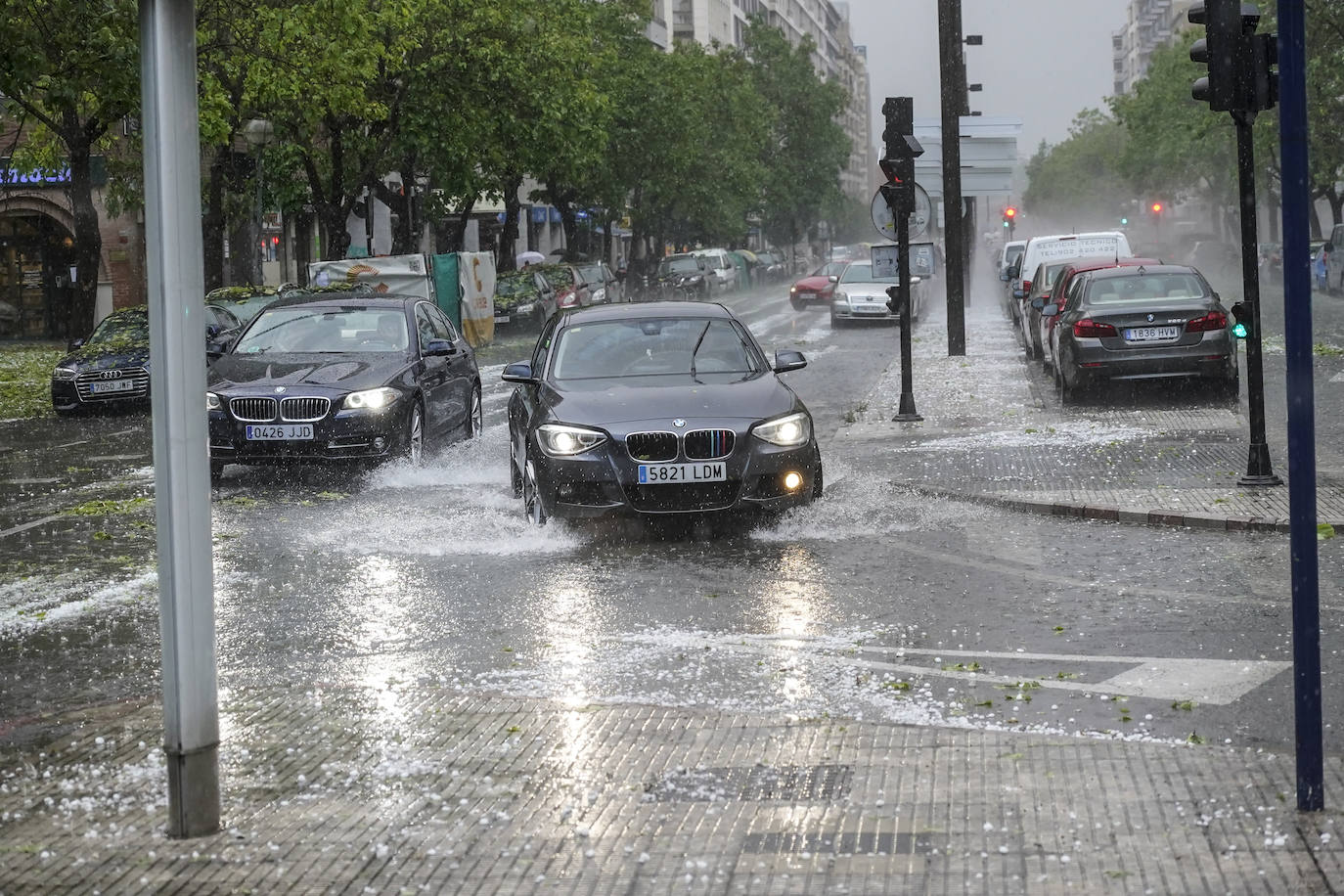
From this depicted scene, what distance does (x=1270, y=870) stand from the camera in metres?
4.64

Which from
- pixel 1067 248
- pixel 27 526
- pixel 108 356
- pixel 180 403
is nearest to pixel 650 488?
pixel 27 526

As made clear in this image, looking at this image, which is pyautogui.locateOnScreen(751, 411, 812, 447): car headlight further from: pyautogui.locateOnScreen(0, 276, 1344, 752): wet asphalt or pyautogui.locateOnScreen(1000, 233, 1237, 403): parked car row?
pyautogui.locateOnScreen(1000, 233, 1237, 403): parked car row

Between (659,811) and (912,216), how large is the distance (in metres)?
15.3

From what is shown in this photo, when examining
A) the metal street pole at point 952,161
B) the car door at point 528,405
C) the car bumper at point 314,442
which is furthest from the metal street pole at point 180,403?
the metal street pole at point 952,161

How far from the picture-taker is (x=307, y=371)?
49.5 feet

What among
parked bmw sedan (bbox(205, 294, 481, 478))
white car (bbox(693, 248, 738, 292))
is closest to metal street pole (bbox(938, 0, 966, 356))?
parked bmw sedan (bbox(205, 294, 481, 478))

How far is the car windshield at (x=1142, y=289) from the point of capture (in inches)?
791

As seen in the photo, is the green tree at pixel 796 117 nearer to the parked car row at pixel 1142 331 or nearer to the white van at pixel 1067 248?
the white van at pixel 1067 248

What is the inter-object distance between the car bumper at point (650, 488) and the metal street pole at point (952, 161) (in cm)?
1765

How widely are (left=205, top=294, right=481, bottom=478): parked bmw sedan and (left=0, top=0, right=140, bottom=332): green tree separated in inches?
140

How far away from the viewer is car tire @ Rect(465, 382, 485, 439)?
17.6m

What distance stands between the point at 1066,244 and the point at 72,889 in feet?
102

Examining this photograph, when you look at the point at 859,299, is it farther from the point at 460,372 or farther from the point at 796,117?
the point at 796,117

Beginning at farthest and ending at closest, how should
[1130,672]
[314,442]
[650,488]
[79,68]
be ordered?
[79,68] < [314,442] < [650,488] < [1130,672]
